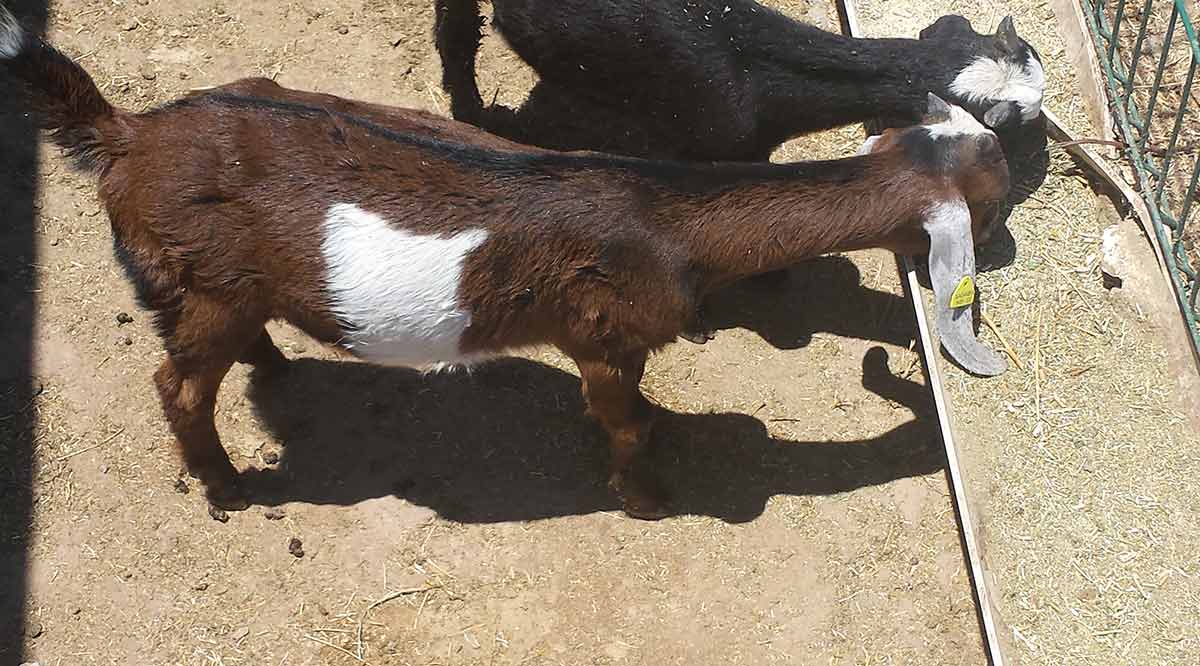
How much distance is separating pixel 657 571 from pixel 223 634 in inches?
66.9

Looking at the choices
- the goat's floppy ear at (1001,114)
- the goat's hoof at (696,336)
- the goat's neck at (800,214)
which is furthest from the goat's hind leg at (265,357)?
the goat's floppy ear at (1001,114)

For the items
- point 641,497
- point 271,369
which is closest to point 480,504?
point 641,497

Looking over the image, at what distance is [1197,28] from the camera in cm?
638

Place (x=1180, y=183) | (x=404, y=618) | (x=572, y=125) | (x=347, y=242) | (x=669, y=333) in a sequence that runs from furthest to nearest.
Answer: (x=572, y=125) < (x=1180, y=183) < (x=404, y=618) < (x=669, y=333) < (x=347, y=242)

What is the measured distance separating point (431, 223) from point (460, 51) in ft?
7.23

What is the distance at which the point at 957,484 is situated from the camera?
475 cm

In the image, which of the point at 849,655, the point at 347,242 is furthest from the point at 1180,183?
the point at 347,242

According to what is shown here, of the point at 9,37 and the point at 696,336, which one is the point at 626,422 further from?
the point at 9,37

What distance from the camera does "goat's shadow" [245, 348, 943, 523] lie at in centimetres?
500

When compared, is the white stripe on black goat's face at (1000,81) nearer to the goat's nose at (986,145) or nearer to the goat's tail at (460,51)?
the goat's nose at (986,145)

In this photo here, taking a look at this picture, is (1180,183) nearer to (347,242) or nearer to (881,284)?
(881,284)

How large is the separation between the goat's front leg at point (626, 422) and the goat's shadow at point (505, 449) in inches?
5.5

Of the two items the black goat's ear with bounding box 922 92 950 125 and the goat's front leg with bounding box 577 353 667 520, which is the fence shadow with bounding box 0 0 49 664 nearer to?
the goat's front leg with bounding box 577 353 667 520

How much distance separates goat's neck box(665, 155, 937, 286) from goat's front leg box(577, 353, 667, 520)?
19.3 inches
